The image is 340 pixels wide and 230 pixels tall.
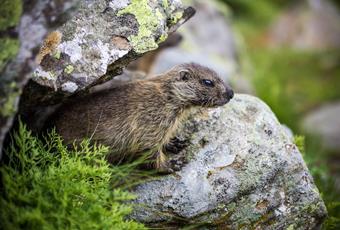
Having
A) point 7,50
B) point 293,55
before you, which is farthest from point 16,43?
point 293,55

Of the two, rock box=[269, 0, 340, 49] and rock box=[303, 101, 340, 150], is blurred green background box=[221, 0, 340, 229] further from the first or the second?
rock box=[303, 101, 340, 150]

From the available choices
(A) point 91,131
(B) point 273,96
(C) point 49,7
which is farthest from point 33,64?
(B) point 273,96

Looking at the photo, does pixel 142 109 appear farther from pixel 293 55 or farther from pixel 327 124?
pixel 293 55

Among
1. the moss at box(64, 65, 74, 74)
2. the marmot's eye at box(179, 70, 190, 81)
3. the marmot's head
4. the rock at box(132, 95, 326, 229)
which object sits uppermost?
the moss at box(64, 65, 74, 74)

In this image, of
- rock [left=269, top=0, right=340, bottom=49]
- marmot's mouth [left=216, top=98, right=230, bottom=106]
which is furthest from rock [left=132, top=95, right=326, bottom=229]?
rock [left=269, top=0, right=340, bottom=49]

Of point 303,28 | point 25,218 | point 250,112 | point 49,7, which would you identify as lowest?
point 303,28

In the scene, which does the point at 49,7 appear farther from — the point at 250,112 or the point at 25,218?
the point at 250,112
